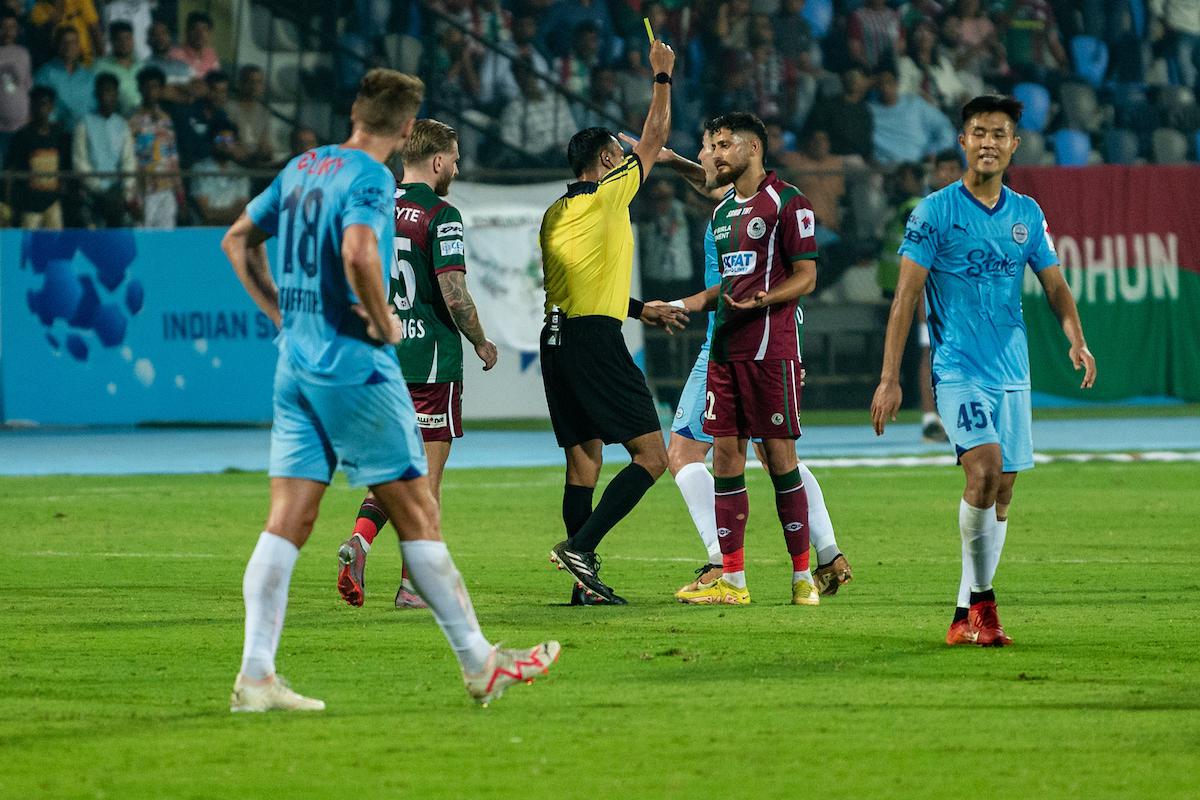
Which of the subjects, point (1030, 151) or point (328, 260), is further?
point (1030, 151)

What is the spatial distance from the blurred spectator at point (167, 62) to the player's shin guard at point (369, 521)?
13.8 metres

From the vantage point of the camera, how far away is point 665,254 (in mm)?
21047

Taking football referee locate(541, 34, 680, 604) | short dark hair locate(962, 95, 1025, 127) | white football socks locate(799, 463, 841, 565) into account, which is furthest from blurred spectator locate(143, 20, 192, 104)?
short dark hair locate(962, 95, 1025, 127)

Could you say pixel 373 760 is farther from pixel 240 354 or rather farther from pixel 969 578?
pixel 240 354

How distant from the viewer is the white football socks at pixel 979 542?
7.60 metres

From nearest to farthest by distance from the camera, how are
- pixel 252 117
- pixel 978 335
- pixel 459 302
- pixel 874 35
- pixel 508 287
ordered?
pixel 978 335 < pixel 459 302 < pixel 508 287 < pixel 252 117 < pixel 874 35

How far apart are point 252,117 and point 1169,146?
38.4 feet

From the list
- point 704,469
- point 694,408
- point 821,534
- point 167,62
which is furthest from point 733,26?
point 821,534

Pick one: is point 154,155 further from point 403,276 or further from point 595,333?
point 595,333

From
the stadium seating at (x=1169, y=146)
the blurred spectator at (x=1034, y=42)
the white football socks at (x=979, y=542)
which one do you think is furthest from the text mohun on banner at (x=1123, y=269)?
the white football socks at (x=979, y=542)

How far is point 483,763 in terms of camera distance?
5.32 meters

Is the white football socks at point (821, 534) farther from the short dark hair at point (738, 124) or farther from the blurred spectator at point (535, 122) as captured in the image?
the blurred spectator at point (535, 122)

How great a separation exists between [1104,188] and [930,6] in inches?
188

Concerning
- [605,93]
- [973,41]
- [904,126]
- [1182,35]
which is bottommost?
[904,126]
